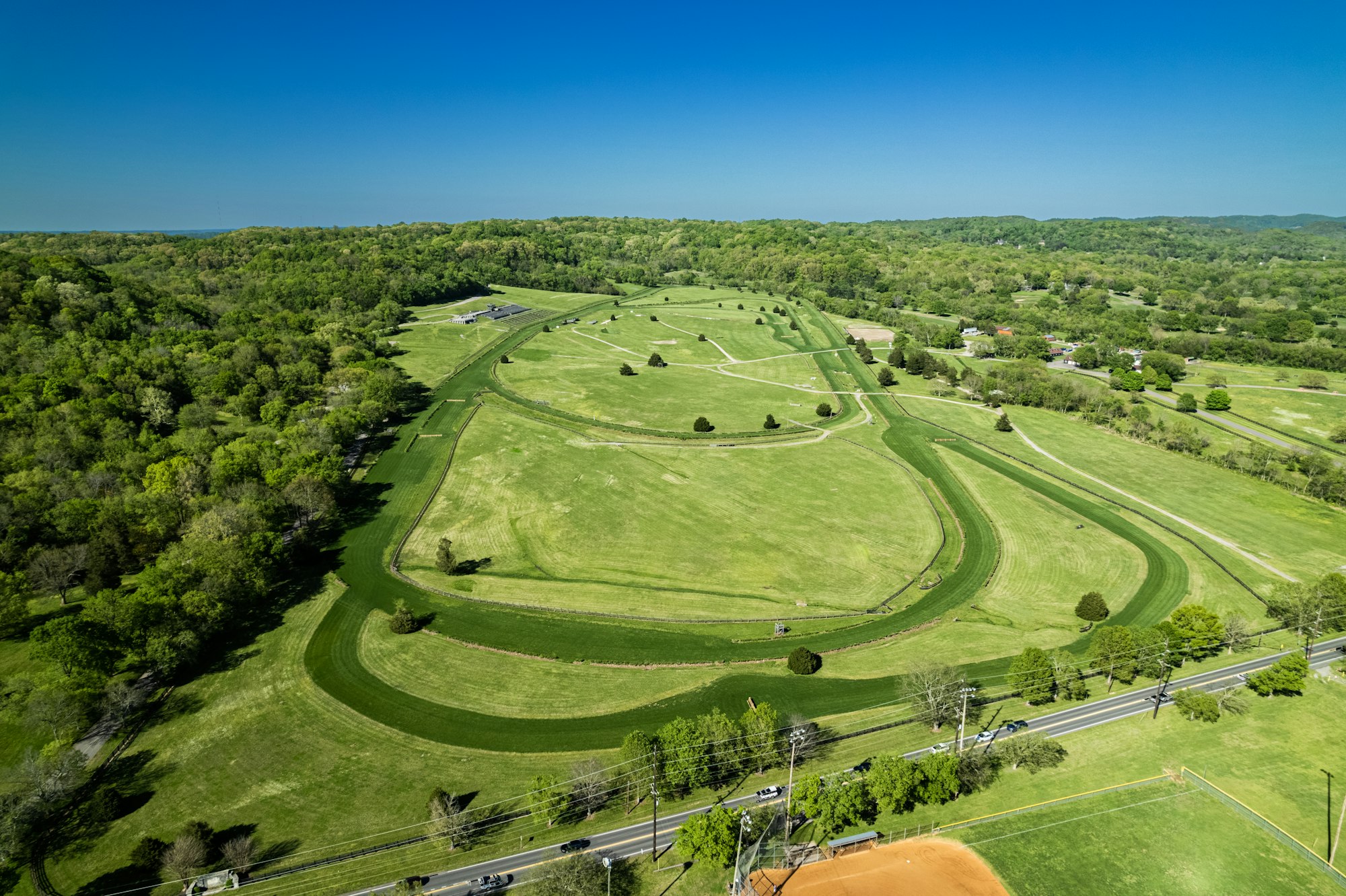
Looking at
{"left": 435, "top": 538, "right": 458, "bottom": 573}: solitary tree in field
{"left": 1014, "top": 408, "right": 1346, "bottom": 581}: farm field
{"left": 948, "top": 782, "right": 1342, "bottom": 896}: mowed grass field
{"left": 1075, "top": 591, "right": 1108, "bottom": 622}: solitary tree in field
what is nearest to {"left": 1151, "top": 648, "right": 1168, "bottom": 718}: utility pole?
{"left": 1075, "top": 591, "right": 1108, "bottom": 622}: solitary tree in field

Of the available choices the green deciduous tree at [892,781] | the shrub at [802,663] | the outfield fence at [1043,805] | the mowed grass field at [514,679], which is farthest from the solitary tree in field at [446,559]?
the outfield fence at [1043,805]

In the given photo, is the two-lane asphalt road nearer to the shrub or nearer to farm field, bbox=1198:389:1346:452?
the shrub

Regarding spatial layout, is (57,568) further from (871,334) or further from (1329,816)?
(871,334)

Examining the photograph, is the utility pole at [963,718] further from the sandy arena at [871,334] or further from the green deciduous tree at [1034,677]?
the sandy arena at [871,334]

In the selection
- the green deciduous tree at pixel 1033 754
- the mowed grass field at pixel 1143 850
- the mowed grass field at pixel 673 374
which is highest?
the mowed grass field at pixel 673 374

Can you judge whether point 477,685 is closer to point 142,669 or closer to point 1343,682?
point 142,669

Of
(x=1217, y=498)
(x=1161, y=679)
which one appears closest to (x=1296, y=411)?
(x=1217, y=498)
